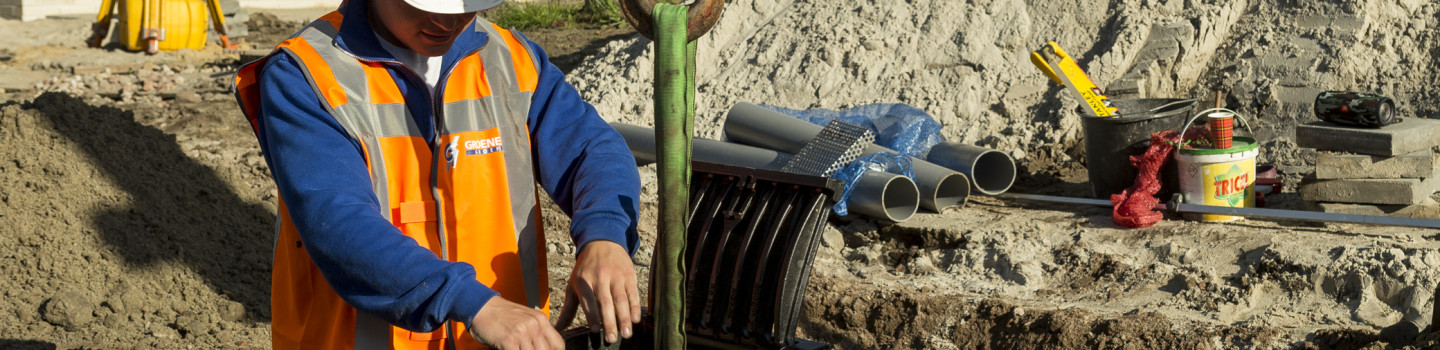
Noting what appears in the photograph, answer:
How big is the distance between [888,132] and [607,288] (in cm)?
500

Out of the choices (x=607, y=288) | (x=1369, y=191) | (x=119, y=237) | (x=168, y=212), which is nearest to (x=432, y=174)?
(x=607, y=288)

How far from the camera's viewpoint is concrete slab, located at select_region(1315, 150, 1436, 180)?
5555 millimetres

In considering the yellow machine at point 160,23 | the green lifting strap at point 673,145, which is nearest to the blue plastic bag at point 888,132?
the green lifting strap at point 673,145

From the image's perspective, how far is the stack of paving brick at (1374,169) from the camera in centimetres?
555

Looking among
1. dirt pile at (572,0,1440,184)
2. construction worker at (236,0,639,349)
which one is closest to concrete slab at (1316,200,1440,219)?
dirt pile at (572,0,1440,184)

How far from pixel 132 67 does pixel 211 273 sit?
7.64 m

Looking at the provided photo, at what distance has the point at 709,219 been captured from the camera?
3424 mm

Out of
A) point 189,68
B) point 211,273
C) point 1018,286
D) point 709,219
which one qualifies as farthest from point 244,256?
point 189,68

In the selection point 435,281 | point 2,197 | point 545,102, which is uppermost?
point 545,102

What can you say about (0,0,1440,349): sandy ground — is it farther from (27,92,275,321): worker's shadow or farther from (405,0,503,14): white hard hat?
(405,0,503,14): white hard hat

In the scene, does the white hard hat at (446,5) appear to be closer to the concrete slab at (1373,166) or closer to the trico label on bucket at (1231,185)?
the trico label on bucket at (1231,185)

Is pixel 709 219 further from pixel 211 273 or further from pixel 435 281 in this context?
pixel 211 273

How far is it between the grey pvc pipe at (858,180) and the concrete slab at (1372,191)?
1921 millimetres

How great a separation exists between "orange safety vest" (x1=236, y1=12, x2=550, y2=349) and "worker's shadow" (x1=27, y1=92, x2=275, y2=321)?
10.6 feet
